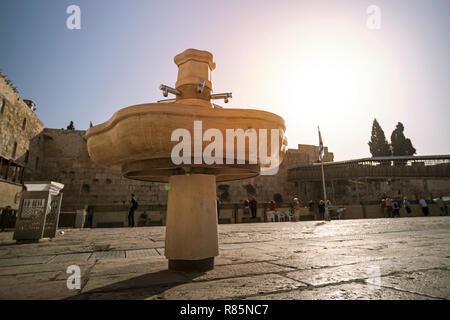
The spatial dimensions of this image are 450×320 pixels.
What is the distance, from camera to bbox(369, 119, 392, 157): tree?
35375 mm

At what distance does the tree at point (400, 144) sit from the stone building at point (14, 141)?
42532 mm

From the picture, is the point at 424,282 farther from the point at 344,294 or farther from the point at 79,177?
the point at 79,177

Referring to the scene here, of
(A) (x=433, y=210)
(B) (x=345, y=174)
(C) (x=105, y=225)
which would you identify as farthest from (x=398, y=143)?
(C) (x=105, y=225)

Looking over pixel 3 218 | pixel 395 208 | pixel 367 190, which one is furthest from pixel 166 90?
pixel 367 190

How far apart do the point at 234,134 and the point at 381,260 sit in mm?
1786

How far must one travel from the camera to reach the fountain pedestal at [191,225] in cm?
182

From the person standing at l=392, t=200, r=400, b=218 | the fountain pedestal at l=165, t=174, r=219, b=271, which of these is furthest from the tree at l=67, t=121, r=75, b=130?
the person standing at l=392, t=200, r=400, b=218

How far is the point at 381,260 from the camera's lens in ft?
7.02

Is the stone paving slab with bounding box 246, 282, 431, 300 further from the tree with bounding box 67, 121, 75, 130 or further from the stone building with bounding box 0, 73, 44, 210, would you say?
the tree with bounding box 67, 121, 75, 130

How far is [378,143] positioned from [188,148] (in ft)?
138

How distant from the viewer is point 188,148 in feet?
5.18

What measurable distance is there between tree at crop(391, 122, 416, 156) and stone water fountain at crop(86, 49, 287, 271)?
4135 cm
